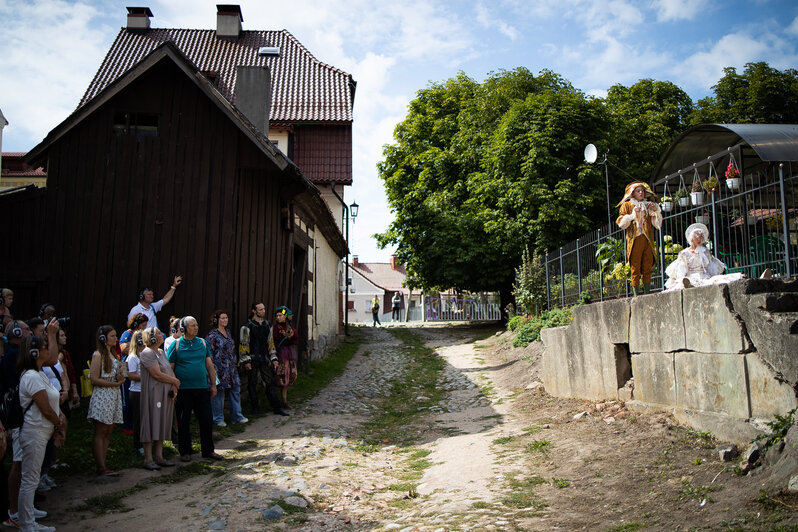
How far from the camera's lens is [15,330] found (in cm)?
580

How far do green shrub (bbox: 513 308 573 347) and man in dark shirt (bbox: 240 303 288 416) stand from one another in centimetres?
609

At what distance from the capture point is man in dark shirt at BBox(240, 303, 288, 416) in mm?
10070

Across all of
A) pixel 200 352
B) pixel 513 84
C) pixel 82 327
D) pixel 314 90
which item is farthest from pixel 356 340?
pixel 200 352

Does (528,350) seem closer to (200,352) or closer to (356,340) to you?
(200,352)

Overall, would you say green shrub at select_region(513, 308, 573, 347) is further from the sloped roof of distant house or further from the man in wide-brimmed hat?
the sloped roof of distant house

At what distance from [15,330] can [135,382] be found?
1859 mm

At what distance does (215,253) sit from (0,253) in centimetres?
332

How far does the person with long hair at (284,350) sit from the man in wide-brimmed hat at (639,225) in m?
5.41

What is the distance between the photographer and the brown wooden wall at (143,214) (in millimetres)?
10078

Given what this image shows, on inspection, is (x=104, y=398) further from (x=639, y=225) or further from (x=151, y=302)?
(x=639, y=225)

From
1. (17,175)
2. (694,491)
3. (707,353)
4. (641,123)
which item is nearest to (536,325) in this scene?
(707,353)

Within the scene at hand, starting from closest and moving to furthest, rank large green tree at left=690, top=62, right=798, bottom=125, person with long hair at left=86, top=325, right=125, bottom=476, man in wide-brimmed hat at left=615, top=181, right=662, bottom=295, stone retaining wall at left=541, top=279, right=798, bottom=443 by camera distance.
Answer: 1. stone retaining wall at left=541, top=279, right=798, bottom=443
2. person with long hair at left=86, top=325, right=125, bottom=476
3. man in wide-brimmed hat at left=615, top=181, right=662, bottom=295
4. large green tree at left=690, top=62, right=798, bottom=125

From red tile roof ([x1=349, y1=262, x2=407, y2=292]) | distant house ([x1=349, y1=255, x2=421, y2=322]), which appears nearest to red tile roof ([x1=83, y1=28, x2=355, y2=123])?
distant house ([x1=349, y1=255, x2=421, y2=322])

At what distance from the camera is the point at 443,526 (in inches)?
189
